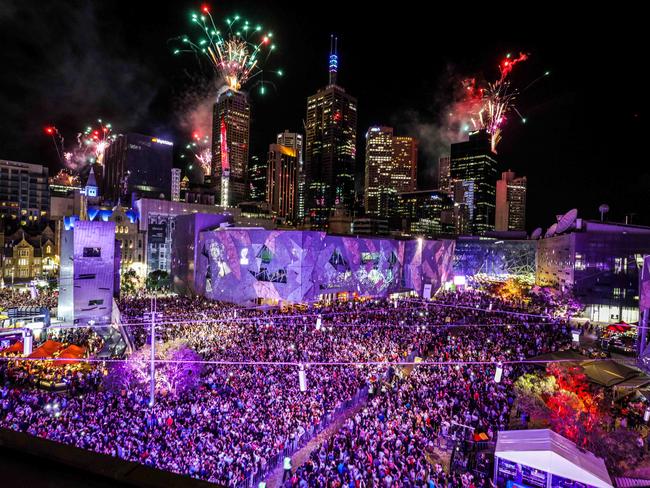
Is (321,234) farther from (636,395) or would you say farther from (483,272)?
(483,272)

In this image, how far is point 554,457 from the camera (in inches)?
400

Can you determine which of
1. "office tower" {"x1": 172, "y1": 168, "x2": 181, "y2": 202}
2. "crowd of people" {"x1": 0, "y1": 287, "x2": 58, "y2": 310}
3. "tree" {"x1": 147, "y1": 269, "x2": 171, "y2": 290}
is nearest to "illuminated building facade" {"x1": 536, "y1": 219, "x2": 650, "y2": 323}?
"tree" {"x1": 147, "y1": 269, "x2": 171, "y2": 290}

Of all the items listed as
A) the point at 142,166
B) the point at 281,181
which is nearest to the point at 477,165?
the point at 281,181

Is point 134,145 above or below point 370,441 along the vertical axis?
above

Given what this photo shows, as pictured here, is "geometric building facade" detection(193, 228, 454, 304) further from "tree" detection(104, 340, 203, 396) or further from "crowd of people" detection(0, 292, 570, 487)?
"tree" detection(104, 340, 203, 396)

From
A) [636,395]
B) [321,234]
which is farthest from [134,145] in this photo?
[636,395]

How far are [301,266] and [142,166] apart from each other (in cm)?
8540

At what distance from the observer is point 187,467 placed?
1095 centimetres

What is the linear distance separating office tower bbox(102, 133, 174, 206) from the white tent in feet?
334

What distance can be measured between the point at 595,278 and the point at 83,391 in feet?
151

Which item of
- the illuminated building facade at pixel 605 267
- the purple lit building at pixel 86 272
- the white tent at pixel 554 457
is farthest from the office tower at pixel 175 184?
the white tent at pixel 554 457

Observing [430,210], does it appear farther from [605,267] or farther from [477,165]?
[605,267]

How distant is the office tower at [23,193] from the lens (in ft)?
229

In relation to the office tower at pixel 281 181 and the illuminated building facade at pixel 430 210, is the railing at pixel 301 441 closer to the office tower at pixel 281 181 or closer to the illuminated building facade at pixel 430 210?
the illuminated building facade at pixel 430 210
